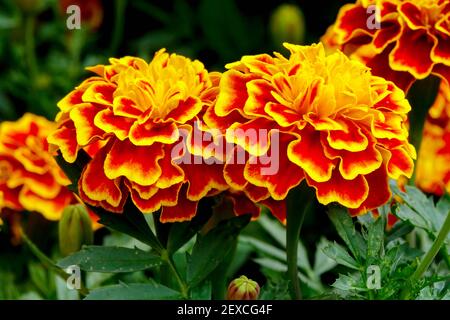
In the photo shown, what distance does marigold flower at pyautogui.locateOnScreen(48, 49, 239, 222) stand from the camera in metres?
0.76

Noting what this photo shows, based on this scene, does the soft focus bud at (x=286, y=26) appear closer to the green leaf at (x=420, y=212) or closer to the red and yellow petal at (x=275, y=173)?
the green leaf at (x=420, y=212)

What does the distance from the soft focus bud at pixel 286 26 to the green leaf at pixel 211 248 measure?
2.07 feet

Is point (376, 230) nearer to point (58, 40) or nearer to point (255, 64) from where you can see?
point (255, 64)

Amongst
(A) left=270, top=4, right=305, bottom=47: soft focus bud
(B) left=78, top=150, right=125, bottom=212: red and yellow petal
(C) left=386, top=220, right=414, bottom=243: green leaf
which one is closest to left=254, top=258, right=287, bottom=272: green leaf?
(C) left=386, top=220, right=414, bottom=243: green leaf

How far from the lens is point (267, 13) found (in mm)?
1851

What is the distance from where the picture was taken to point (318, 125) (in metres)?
0.75

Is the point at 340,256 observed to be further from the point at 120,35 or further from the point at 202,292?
the point at 120,35

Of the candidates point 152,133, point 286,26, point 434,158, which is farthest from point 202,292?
point 286,26

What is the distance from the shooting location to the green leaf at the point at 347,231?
0.78 meters

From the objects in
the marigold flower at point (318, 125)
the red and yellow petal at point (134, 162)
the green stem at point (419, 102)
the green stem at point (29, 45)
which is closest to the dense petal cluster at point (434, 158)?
the green stem at point (419, 102)

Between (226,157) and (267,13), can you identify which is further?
(267,13)

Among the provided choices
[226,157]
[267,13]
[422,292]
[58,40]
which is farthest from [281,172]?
[267,13]

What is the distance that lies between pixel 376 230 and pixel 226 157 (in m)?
0.13

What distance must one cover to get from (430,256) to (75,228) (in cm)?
32
